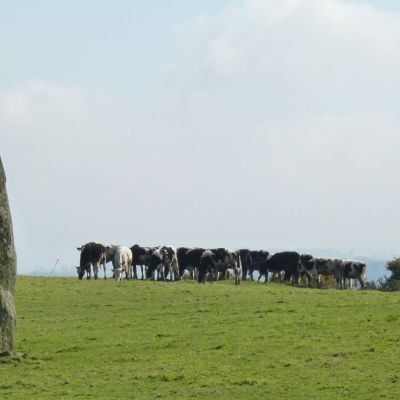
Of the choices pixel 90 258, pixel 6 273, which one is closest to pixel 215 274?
pixel 90 258

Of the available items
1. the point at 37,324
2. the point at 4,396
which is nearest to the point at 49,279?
the point at 37,324

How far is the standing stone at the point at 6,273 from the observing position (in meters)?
30.0

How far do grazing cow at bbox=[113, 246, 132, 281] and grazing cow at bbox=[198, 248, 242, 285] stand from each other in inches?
173

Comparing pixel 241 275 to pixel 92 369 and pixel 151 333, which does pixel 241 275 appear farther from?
pixel 92 369

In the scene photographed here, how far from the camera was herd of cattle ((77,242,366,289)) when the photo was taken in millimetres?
62031

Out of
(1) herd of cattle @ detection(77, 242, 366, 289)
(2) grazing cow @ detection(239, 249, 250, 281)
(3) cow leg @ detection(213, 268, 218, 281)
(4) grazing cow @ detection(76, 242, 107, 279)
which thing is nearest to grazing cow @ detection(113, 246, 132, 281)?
(1) herd of cattle @ detection(77, 242, 366, 289)

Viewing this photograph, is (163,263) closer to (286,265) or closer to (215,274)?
(215,274)

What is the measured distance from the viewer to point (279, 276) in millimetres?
67875

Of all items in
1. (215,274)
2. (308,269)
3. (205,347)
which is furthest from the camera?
(308,269)

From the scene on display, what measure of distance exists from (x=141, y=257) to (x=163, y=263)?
8.43 feet

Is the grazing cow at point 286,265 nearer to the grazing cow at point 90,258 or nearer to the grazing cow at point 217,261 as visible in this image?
the grazing cow at point 217,261

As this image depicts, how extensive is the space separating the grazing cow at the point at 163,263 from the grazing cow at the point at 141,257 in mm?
787

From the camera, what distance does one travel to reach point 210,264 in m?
62.9

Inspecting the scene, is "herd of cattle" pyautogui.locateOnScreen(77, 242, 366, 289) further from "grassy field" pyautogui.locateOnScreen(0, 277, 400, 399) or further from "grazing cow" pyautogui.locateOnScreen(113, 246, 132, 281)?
"grassy field" pyautogui.locateOnScreen(0, 277, 400, 399)
